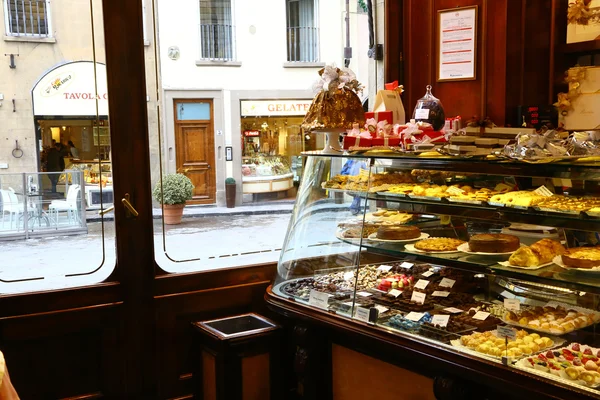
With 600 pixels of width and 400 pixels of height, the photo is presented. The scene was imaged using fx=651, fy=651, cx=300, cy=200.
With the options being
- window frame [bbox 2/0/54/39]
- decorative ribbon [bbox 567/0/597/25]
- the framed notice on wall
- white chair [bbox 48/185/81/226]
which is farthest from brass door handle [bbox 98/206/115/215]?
decorative ribbon [bbox 567/0/597/25]

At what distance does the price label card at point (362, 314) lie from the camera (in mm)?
2819

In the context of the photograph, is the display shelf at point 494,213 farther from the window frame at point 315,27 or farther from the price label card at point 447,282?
the window frame at point 315,27

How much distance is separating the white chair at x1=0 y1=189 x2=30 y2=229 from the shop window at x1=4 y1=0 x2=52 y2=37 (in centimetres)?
81

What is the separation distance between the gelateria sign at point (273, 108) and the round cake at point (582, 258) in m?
2.18

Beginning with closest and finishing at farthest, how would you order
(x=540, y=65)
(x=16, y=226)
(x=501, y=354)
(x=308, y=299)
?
(x=501, y=354)
(x=308, y=299)
(x=16, y=226)
(x=540, y=65)

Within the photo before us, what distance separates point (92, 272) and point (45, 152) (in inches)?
26.8

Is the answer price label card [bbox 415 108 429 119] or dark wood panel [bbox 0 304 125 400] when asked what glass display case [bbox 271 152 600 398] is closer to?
price label card [bbox 415 108 429 119]

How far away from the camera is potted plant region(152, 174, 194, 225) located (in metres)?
3.65

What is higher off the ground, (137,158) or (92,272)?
(137,158)

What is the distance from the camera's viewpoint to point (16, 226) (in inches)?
132

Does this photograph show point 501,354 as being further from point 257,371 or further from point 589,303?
point 257,371

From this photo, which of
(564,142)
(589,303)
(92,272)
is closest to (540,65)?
(564,142)

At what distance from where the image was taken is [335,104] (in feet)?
10.8

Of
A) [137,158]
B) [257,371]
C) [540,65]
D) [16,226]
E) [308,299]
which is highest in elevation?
[540,65]
